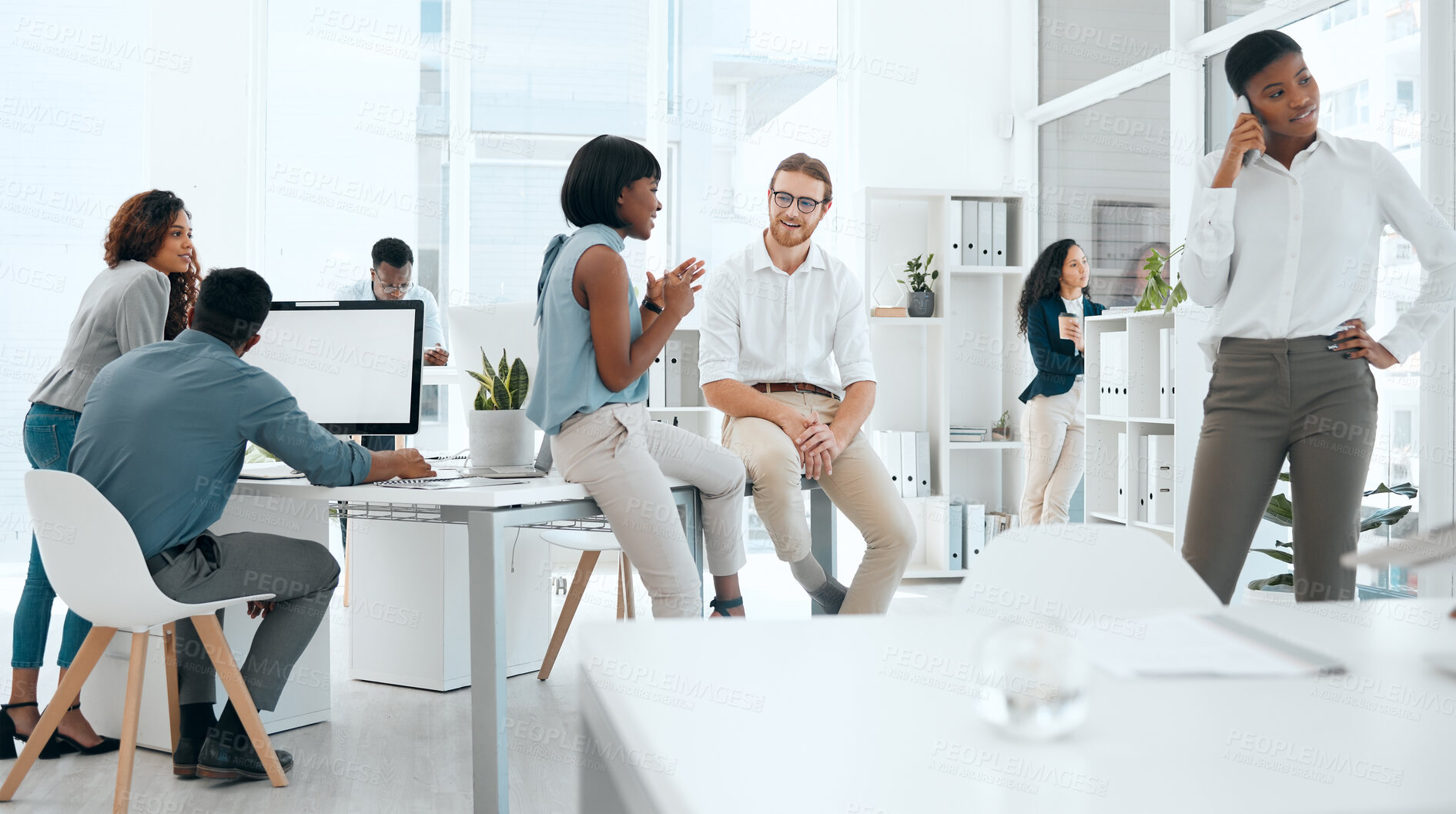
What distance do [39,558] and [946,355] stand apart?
11.4ft

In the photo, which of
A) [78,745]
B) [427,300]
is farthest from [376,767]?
[427,300]

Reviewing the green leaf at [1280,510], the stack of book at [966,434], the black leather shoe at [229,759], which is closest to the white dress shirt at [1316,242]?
the green leaf at [1280,510]

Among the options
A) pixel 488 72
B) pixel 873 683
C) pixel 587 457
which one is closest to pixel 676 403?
pixel 488 72

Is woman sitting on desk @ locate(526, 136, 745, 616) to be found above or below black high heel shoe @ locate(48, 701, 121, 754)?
above

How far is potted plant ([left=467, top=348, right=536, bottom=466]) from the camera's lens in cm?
236

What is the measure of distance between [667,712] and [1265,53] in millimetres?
1826

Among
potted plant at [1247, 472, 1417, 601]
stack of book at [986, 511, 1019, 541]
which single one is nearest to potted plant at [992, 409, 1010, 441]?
stack of book at [986, 511, 1019, 541]

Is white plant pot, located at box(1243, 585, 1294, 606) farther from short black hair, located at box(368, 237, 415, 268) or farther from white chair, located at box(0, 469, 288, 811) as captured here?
short black hair, located at box(368, 237, 415, 268)

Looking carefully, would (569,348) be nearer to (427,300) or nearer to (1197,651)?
(1197,651)

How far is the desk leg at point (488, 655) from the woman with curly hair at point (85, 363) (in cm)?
120

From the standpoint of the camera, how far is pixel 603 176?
215 cm

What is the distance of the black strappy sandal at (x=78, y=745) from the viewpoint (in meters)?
2.46

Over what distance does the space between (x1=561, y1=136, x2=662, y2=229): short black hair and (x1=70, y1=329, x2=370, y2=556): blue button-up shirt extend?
69 cm

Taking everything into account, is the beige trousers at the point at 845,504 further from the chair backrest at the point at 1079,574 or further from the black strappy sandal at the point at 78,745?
the black strappy sandal at the point at 78,745
